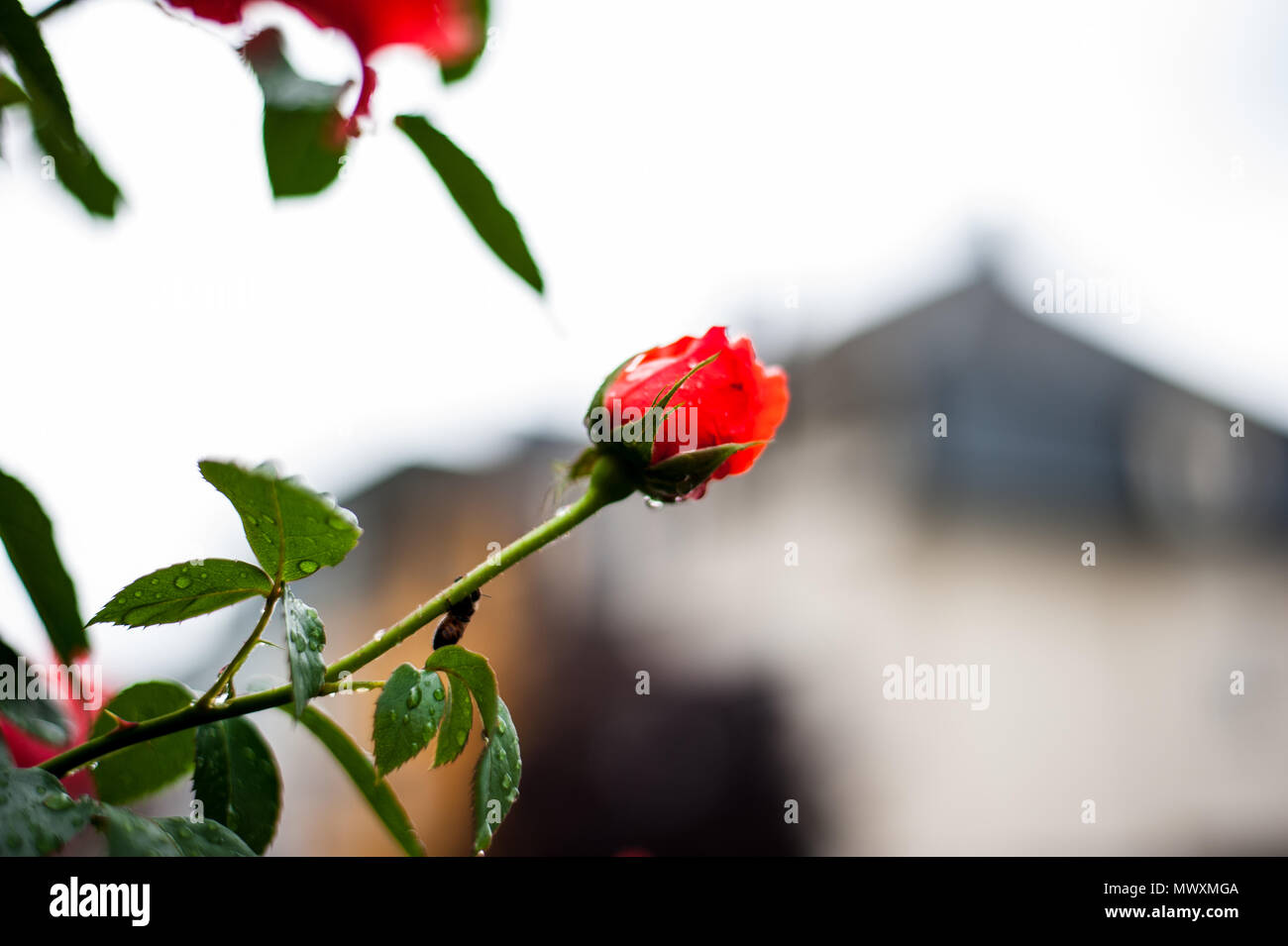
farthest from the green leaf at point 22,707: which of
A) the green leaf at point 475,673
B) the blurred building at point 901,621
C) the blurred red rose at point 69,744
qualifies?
the blurred building at point 901,621

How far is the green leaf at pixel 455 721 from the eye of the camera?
282mm

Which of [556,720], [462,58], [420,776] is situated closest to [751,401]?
[462,58]

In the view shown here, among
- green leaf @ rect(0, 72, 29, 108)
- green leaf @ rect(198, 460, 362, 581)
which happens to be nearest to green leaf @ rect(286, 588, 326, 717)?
green leaf @ rect(198, 460, 362, 581)

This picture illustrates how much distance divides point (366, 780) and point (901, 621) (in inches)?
217

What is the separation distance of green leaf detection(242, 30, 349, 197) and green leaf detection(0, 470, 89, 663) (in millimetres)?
121

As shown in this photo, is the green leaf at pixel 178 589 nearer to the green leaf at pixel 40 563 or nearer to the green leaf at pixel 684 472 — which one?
the green leaf at pixel 40 563

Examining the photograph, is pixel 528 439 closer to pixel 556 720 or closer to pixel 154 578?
pixel 556 720

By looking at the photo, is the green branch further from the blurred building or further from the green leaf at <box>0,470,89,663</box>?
the blurred building

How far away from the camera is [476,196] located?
29cm

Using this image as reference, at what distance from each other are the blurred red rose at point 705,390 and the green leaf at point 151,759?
0.20 m

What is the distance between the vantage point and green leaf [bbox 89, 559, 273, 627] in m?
0.27

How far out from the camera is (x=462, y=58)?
293 mm

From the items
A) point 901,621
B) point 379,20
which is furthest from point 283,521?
point 901,621
